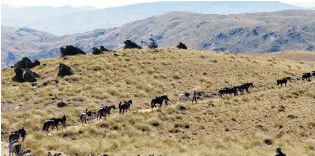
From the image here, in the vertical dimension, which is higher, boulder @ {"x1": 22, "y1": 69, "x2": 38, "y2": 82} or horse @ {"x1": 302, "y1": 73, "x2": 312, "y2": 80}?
boulder @ {"x1": 22, "y1": 69, "x2": 38, "y2": 82}

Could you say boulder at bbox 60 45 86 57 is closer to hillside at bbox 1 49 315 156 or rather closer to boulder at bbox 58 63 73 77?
hillside at bbox 1 49 315 156

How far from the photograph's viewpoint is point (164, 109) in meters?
38.8

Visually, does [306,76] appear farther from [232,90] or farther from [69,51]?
[69,51]

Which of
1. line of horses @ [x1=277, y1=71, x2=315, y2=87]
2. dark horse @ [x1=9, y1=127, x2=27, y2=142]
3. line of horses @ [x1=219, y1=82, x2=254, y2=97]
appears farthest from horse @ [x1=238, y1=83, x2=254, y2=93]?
dark horse @ [x1=9, y1=127, x2=27, y2=142]

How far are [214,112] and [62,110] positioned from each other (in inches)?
676

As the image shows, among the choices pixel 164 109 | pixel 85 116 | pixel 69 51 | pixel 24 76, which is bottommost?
pixel 164 109

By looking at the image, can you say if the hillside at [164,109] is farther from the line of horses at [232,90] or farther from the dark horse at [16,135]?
the line of horses at [232,90]

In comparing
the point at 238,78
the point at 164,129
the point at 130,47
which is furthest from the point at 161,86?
the point at 130,47

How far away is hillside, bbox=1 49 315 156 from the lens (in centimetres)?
2928

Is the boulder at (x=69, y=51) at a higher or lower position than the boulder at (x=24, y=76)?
higher

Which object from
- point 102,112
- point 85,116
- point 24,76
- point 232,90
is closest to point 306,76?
point 232,90

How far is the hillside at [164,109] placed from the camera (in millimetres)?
29281

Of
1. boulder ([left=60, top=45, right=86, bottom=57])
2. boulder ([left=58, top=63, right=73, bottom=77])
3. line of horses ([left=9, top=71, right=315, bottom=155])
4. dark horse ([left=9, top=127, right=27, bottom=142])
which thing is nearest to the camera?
dark horse ([left=9, top=127, right=27, bottom=142])

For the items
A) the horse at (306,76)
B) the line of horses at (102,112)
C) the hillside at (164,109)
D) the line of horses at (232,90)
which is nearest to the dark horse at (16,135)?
the line of horses at (102,112)
